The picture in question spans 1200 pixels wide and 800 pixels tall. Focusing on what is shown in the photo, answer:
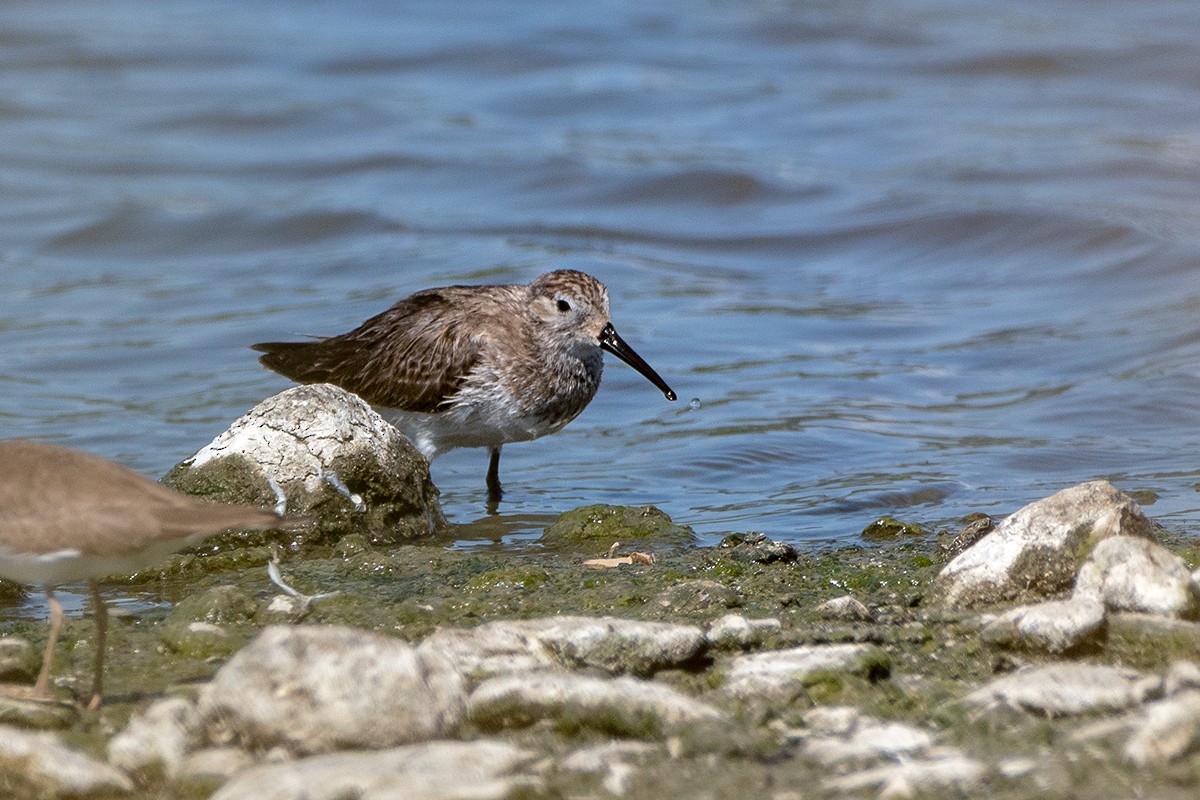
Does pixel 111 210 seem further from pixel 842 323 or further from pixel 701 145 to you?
pixel 842 323

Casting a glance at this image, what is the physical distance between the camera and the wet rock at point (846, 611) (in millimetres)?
5074

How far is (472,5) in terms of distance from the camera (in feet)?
67.4

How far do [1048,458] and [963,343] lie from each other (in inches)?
97.4

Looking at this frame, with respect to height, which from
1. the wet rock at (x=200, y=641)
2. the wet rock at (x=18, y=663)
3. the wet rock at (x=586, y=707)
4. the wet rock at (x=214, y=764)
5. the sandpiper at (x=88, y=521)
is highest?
the sandpiper at (x=88, y=521)

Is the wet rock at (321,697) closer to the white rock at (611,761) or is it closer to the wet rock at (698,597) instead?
the white rock at (611,761)

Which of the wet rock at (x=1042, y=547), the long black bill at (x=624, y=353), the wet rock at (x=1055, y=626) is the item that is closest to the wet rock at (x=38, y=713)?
the wet rock at (x=1055, y=626)

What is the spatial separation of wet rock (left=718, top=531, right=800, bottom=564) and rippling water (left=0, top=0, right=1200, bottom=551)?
2.63ft

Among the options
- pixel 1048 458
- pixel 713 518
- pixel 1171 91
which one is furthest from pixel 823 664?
pixel 1171 91

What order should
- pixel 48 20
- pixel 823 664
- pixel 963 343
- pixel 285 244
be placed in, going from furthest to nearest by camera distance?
pixel 48 20, pixel 285 244, pixel 963 343, pixel 823 664

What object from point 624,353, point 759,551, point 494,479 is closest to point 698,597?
point 759,551

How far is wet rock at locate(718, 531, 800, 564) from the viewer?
6.06 meters

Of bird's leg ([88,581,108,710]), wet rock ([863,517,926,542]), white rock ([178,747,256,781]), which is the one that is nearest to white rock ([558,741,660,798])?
white rock ([178,747,256,781])

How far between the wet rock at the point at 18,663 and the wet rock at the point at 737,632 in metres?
2.00

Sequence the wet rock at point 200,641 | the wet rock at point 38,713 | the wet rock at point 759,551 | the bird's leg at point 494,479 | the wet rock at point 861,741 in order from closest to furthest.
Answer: the wet rock at point 861,741 → the wet rock at point 38,713 → the wet rock at point 200,641 → the wet rock at point 759,551 → the bird's leg at point 494,479
